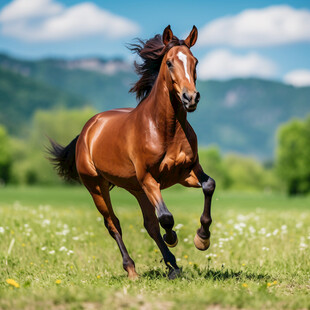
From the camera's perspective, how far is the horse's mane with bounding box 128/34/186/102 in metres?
6.33

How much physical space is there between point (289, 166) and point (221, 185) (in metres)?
33.2

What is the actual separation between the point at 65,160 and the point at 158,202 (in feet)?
11.1

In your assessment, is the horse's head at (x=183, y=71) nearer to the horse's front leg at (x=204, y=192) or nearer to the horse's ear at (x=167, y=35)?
the horse's ear at (x=167, y=35)

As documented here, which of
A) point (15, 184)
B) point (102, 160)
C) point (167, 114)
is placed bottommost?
point (15, 184)

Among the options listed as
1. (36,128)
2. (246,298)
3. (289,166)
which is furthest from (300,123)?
(246,298)

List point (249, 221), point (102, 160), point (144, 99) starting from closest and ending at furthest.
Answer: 1. point (144, 99)
2. point (102, 160)
3. point (249, 221)

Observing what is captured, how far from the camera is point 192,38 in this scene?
5957mm

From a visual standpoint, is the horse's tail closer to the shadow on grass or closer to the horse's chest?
the shadow on grass

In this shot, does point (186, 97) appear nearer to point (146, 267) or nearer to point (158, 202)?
point (158, 202)

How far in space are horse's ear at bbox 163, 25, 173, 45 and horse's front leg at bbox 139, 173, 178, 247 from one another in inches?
61.7

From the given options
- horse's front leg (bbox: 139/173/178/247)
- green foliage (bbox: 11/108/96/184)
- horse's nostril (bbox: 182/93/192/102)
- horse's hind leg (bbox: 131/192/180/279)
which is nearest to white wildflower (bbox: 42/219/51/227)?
horse's hind leg (bbox: 131/192/180/279)

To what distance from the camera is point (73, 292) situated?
470cm

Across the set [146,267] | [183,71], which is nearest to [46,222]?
[146,267]

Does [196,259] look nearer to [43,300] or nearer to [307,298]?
[307,298]
